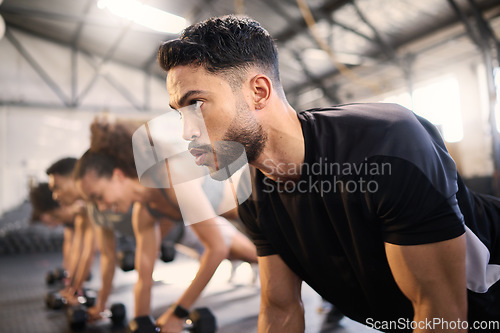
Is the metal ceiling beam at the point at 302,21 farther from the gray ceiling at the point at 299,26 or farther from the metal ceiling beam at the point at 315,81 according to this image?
the metal ceiling beam at the point at 315,81

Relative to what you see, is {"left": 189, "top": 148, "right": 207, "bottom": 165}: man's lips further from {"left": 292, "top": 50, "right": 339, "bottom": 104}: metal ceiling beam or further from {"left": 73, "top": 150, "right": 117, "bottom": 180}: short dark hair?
{"left": 292, "top": 50, "right": 339, "bottom": 104}: metal ceiling beam

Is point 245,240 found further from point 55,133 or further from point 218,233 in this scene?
point 55,133

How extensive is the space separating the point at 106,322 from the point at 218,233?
2.88 ft

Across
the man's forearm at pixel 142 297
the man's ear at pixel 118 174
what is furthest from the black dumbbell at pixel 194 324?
the man's ear at pixel 118 174

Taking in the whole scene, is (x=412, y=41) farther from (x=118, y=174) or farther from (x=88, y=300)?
(x=88, y=300)

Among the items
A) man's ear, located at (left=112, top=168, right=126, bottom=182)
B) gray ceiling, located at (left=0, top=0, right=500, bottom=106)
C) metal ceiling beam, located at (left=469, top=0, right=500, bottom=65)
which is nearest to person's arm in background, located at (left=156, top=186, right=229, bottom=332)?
man's ear, located at (left=112, top=168, right=126, bottom=182)

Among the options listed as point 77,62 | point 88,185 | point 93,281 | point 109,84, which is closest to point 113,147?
point 88,185

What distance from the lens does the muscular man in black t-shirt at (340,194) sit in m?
0.57

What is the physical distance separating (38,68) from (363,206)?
4.16 m

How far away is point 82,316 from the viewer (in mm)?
1649

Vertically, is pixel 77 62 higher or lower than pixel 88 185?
higher

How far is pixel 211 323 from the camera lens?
122 cm

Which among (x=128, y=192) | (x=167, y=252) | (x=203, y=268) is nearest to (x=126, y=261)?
(x=167, y=252)

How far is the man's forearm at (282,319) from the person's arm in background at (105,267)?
4.33 feet
